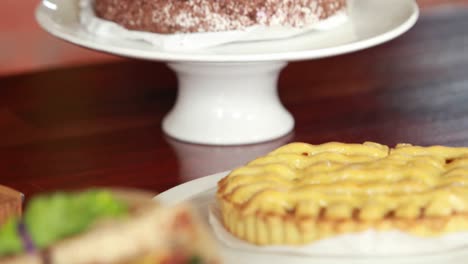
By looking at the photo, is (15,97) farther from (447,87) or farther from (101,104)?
(447,87)

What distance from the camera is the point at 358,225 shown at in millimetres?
618

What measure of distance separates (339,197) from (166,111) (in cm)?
65

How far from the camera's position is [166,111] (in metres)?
1.28

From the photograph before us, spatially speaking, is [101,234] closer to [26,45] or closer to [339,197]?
[339,197]

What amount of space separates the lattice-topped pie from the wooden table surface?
0.34 meters

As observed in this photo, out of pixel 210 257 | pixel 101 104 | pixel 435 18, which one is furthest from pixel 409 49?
pixel 210 257

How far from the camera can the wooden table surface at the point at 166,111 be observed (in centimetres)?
108

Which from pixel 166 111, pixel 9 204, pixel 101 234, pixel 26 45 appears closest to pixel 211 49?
pixel 166 111

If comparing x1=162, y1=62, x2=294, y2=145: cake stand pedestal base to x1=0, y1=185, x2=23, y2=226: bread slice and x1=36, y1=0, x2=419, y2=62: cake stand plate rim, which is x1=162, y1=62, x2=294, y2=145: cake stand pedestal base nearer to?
x1=36, y1=0, x2=419, y2=62: cake stand plate rim

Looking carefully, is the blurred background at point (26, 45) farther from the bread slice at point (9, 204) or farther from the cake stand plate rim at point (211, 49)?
the bread slice at point (9, 204)

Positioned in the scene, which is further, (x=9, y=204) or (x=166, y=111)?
(x=166, y=111)

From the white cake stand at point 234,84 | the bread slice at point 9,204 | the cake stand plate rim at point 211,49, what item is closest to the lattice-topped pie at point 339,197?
the bread slice at point 9,204

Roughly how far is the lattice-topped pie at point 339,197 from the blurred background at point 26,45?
1.14 m

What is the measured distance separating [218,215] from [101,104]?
64 centimetres
